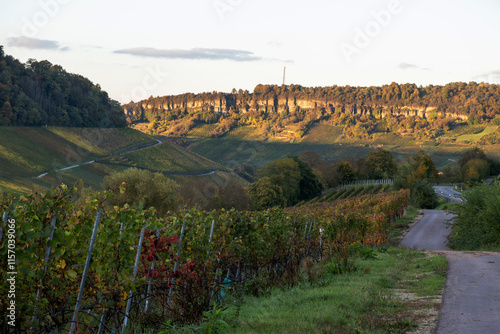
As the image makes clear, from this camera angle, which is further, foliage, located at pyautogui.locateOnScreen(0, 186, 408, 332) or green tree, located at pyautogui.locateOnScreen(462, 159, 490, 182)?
green tree, located at pyautogui.locateOnScreen(462, 159, 490, 182)

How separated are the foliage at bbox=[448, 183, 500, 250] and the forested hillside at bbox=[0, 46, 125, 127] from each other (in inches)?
3574

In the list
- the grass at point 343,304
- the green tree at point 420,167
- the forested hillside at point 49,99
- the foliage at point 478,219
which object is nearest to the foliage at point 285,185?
the green tree at point 420,167

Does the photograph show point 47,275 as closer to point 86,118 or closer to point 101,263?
point 101,263

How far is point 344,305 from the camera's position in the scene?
25.5ft

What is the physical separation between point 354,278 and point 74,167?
78610mm

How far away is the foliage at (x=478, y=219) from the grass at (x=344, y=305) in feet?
36.3

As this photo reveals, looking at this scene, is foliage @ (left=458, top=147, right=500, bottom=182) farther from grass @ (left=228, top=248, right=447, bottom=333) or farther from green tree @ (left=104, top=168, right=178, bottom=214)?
grass @ (left=228, top=248, right=447, bottom=333)

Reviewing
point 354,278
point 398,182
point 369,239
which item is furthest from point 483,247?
point 398,182

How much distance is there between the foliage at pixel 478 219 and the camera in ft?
69.5

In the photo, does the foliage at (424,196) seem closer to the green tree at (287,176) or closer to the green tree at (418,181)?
the green tree at (418,181)

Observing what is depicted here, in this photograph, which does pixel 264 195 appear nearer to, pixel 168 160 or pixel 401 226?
pixel 401 226

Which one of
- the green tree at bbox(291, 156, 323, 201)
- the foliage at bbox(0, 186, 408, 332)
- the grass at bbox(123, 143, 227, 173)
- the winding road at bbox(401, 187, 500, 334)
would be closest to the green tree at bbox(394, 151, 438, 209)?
the green tree at bbox(291, 156, 323, 201)

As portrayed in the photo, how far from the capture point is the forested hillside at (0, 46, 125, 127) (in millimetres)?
101688

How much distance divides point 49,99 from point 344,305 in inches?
4887
